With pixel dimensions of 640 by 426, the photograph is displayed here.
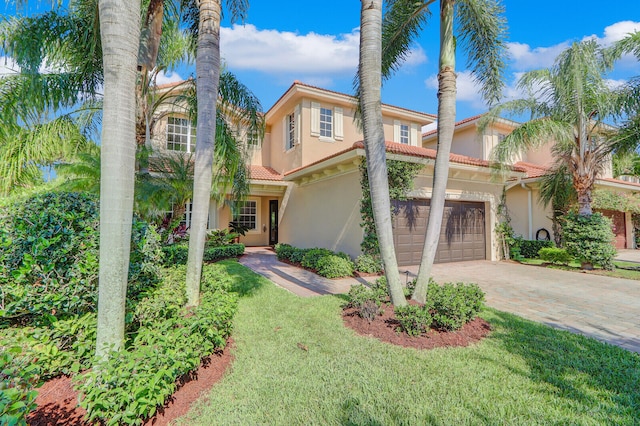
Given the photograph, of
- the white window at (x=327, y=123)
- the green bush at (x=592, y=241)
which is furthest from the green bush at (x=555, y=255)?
the white window at (x=327, y=123)

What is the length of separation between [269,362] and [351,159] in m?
7.44

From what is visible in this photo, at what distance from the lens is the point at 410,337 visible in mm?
4316

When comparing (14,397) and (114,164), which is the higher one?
(114,164)

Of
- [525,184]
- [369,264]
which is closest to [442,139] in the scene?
[369,264]

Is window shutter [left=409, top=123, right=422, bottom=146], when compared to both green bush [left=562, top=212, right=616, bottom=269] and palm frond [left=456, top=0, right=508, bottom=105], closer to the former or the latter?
green bush [left=562, top=212, right=616, bottom=269]

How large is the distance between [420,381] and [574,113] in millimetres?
11385

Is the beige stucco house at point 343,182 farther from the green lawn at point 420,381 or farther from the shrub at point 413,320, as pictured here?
the green lawn at point 420,381

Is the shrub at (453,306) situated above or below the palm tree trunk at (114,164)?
below

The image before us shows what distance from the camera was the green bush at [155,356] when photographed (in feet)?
7.82

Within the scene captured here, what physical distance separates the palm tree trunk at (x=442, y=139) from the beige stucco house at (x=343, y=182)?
3.65 meters

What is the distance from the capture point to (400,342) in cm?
419

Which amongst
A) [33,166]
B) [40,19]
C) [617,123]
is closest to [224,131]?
[40,19]

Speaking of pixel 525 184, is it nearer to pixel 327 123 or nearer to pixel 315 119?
pixel 327 123

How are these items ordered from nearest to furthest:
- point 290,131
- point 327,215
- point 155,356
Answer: point 155,356, point 327,215, point 290,131
